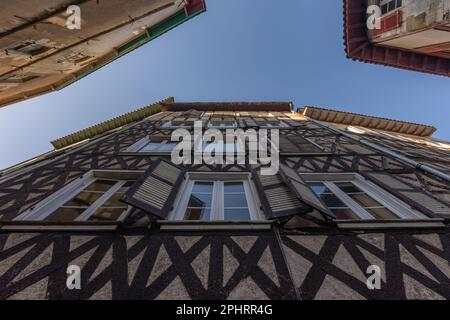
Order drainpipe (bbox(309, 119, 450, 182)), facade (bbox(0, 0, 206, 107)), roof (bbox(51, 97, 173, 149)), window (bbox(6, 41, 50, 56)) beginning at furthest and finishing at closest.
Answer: roof (bbox(51, 97, 173, 149)) < window (bbox(6, 41, 50, 56)) < facade (bbox(0, 0, 206, 107)) < drainpipe (bbox(309, 119, 450, 182))

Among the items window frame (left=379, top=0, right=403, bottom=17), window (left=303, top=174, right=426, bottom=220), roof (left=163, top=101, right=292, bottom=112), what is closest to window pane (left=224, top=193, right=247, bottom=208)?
window (left=303, top=174, right=426, bottom=220)

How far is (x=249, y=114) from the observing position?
1365cm

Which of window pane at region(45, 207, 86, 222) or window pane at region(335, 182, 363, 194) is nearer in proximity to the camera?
window pane at region(45, 207, 86, 222)

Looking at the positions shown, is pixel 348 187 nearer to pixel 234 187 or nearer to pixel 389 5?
pixel 234 187

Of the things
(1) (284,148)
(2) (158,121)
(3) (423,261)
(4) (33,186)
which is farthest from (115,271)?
(2) (158,121)

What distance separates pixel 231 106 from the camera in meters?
14.3

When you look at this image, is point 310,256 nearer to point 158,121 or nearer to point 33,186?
point 33,186

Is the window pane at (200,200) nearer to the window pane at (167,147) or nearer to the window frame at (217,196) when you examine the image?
the window frame at (217,196)

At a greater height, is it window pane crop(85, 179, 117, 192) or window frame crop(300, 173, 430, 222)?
window pane crop(85, 179, 117, 192)

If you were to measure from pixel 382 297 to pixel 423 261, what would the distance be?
3.47ft

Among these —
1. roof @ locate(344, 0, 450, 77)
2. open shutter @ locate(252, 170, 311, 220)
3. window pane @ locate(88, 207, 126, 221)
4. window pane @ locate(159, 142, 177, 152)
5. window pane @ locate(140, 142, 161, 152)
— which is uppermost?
roof @ locate(344, 0, 450, 77)

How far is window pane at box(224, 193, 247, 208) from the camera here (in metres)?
4.37

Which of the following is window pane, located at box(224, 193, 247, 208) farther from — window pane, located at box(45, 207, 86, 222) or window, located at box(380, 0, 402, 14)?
window, located at box(380, 0, 402, 14)

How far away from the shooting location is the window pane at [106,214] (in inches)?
157
